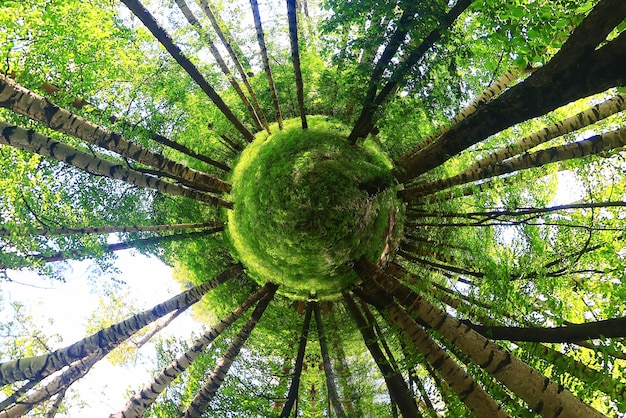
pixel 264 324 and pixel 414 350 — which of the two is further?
pixel 264 324

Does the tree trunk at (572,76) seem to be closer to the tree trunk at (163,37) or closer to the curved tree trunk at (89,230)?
the tree trunk at (163,37)

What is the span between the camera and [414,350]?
11.9ft

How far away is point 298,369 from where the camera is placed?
21.7ft

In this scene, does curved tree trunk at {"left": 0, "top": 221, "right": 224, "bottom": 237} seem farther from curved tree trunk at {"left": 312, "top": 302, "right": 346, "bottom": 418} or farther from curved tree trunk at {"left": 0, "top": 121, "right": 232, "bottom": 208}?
curved tree trunk at {"left": 312, "top": 302, "right": 346, "bottom": 418}

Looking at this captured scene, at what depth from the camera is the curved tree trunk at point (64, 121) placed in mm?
3154

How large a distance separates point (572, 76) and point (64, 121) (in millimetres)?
4087

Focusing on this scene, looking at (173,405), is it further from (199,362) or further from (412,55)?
(412,55)

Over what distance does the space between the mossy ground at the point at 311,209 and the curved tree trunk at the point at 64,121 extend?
76.9 inches

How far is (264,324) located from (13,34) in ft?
19.8

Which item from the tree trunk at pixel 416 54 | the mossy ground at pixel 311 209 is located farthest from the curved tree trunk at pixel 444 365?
the tree trunk at pixel 416 54

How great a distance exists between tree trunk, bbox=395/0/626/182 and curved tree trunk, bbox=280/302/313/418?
4.78 m

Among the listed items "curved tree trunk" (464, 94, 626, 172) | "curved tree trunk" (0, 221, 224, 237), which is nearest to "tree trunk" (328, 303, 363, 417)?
"curved tree trunk" (0, 221, 224, 237)

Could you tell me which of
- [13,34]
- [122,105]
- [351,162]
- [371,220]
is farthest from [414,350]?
[13,34]

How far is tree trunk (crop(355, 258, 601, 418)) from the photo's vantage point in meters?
2.44
